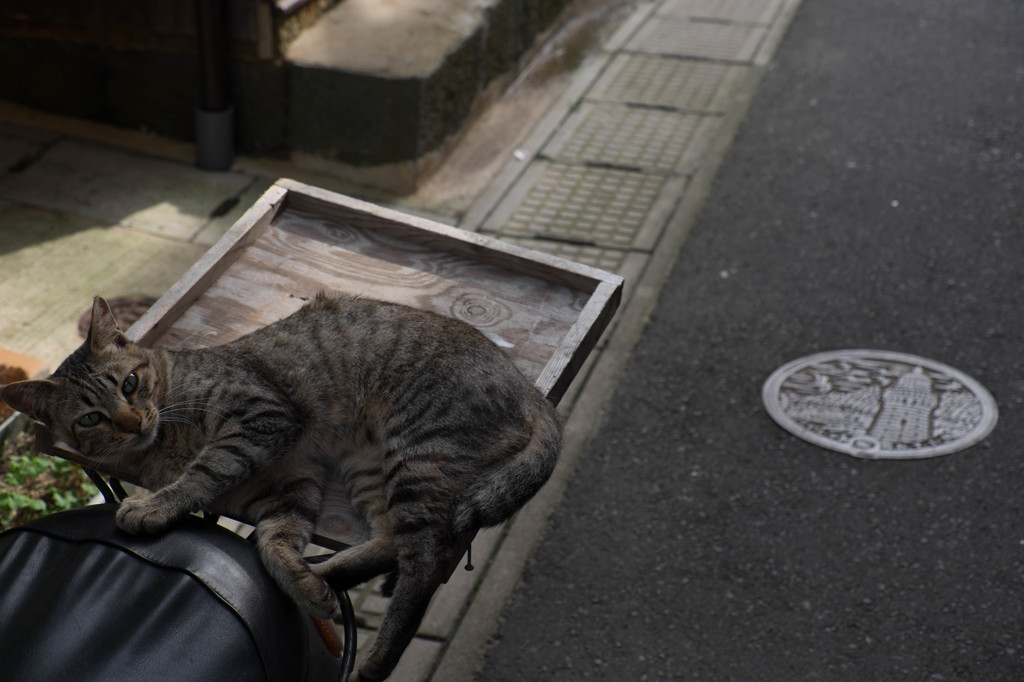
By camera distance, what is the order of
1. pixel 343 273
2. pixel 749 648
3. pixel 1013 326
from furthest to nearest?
1. pixel 1013 326
2. pixel 749 648
3. pixel 343 273

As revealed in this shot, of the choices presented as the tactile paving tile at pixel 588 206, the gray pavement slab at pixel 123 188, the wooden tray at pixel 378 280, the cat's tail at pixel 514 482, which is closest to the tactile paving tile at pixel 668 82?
the tactile paving tile at pixel 588 206

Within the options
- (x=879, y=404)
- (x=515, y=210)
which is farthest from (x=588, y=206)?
(x=879, y=404)

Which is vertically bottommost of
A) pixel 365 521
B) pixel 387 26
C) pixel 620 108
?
pixel 620 108

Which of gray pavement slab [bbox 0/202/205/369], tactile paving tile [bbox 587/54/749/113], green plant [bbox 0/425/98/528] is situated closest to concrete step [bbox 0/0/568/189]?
gray pavement slab [bbox 0/202/205/369]

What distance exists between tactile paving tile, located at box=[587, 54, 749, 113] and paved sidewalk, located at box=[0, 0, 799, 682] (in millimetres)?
17

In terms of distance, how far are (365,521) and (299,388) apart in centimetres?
48

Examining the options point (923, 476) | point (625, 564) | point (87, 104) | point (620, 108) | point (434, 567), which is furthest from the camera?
point (620, 108)

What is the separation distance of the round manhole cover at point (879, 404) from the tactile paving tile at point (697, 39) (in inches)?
158

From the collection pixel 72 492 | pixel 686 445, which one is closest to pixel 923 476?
pixel 686 445

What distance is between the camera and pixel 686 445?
463 cm

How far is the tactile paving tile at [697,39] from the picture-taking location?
8352 mm

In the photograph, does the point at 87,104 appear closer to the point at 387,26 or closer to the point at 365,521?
the point at 387,26

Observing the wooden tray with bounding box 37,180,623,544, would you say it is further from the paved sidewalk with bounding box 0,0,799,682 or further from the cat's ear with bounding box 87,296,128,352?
the paved sidewalk with bounding box 0,0,799,682

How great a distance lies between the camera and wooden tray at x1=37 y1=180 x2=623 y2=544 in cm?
300
